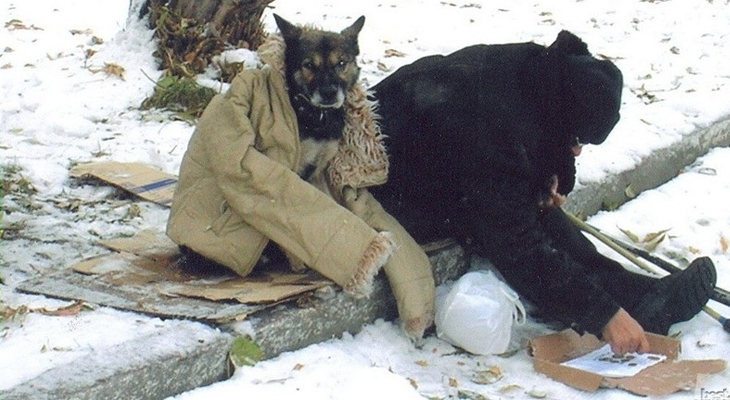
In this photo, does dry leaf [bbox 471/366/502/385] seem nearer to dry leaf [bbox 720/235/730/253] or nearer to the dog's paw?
the dog's paw

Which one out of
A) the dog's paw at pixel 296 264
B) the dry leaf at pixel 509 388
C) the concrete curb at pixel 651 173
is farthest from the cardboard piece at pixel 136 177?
the concrete curb at pixel 651 173

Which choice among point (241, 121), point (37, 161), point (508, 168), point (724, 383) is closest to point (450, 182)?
point (508, 168)

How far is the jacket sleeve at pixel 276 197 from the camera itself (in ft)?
12.4

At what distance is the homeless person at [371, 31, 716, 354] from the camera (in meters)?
3.90

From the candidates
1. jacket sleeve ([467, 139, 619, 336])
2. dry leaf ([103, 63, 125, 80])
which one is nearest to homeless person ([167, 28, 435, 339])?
jacket sleeve ([467, 139, 619, 336])

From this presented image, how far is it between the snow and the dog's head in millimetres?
936

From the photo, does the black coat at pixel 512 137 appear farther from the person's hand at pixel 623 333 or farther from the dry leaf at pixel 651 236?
the dry leaf at pixel 651 236

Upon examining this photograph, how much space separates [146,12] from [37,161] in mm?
1641

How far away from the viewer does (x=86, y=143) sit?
5.43 metres

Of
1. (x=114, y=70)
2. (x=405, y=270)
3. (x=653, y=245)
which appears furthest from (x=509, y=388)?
(x=114, y=70)

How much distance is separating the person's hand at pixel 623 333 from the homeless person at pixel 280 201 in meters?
0.70

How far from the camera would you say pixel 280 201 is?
3779 mm

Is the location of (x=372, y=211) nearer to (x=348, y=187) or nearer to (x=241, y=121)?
(x=348, y=187)

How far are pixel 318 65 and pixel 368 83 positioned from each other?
2298 mm
